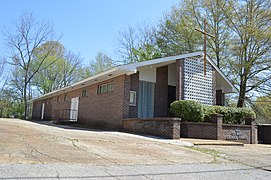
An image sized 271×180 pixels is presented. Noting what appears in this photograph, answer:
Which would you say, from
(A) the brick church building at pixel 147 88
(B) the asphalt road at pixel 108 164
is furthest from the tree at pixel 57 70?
(B) the asphalt road at pixel 108 164

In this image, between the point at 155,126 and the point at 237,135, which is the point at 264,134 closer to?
the point at 237,135

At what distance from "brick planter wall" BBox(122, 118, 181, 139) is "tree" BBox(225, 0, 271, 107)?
1026cm

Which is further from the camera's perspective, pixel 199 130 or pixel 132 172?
pixel 199 130

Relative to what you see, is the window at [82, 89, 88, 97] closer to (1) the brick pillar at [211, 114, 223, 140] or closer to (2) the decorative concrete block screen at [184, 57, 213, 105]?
(2) the decorative concrete block screen at [184, 57, 213, 105]

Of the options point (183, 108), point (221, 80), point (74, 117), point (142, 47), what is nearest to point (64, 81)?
point (142, 47)

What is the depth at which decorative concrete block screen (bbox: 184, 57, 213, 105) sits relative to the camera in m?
14.3

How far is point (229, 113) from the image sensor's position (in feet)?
45.4

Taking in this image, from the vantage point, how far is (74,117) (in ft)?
66.0

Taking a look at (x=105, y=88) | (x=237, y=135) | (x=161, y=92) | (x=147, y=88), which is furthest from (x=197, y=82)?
(x=105, y=88)

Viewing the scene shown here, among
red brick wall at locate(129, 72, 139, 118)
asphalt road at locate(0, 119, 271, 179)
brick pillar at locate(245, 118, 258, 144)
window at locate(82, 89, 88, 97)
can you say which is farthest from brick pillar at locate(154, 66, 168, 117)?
asphalt road at locate(0, 119, 271, 179)

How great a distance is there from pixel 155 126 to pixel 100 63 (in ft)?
79.2

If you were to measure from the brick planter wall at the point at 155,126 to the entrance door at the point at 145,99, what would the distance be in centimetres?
185

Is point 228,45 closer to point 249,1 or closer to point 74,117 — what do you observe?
point 249,1

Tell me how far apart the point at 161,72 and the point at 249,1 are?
903cm
